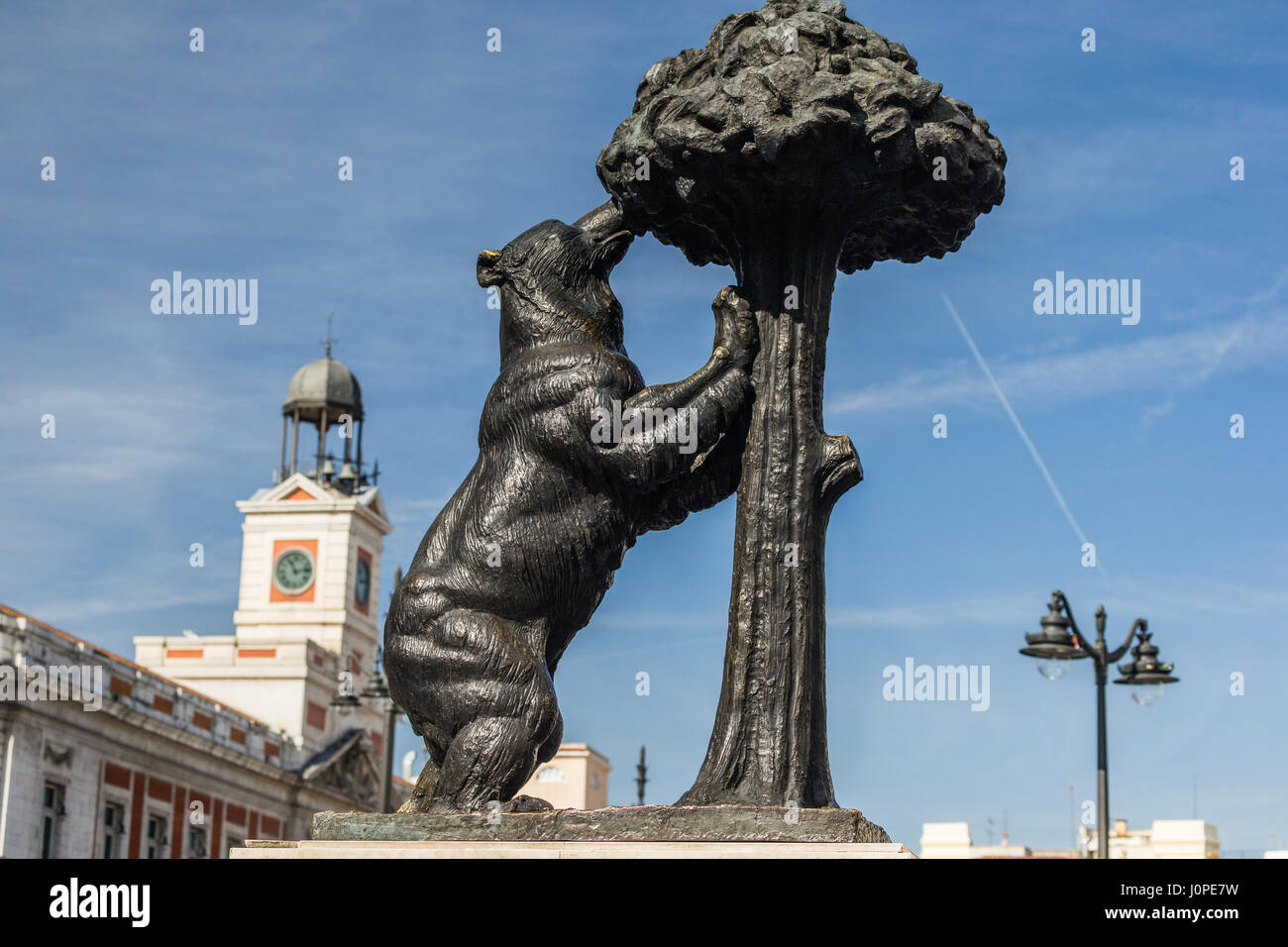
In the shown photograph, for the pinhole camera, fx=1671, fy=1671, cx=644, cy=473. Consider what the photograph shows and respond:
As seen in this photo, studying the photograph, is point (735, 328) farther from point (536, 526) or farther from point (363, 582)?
point (363, 582)

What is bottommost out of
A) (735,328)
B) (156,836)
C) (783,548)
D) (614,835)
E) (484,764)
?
(156,836)

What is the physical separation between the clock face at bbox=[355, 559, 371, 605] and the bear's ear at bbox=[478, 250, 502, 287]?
59877 mm

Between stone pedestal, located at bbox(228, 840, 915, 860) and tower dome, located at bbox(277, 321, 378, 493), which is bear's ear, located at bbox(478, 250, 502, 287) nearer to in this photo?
stone pedestal, located at bbox(228, 840, 915, 860)

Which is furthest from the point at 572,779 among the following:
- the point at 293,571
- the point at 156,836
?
the point at 156,836

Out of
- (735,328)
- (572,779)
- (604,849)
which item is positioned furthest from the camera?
(572,779)

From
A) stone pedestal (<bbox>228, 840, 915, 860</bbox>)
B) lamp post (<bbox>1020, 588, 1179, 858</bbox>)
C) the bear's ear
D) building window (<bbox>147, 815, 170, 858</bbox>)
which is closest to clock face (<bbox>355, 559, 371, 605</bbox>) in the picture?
building window (<bbox>147, 815, 170, 858</bbox>)

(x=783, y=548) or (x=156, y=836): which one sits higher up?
(x=783, y=548)

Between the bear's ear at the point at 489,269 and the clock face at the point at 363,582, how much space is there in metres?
59.9

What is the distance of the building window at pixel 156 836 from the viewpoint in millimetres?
38719

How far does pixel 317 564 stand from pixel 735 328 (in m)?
60.2

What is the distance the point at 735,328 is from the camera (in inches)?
232

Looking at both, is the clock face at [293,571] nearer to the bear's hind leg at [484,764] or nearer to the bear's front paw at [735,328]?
the bear's front paw at [735,328]

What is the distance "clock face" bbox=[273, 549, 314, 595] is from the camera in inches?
2530
